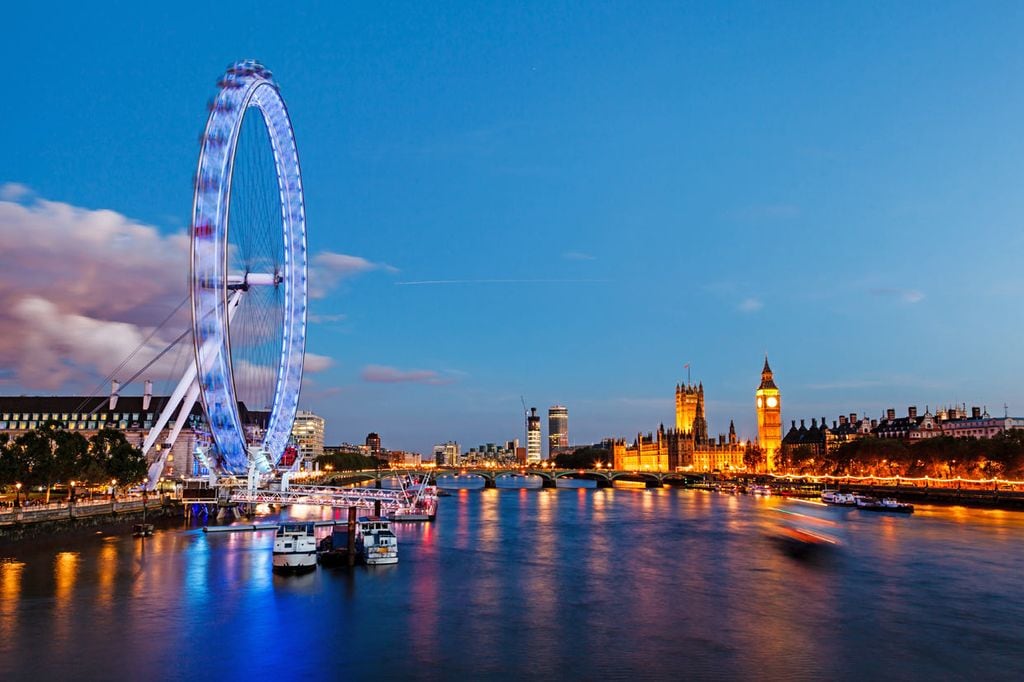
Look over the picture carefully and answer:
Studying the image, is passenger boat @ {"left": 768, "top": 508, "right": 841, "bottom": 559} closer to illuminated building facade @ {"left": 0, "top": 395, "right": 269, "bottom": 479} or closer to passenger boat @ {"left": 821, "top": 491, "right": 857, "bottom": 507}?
passenger boat @ {"left": 821, "top": 491, "right": 857, "bottom": 507}

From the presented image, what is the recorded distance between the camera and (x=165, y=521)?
255 feet

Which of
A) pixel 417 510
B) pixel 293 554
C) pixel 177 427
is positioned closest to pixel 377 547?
pixel 293 554

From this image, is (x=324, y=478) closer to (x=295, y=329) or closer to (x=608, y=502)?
(x=608, y=502)

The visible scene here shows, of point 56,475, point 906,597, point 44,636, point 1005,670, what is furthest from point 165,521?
point 1005,670

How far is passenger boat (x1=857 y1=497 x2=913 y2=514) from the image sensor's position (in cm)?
9426

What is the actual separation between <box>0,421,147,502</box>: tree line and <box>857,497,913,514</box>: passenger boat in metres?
81.5

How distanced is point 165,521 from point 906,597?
62.1 m

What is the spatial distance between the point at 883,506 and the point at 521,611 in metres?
71.9

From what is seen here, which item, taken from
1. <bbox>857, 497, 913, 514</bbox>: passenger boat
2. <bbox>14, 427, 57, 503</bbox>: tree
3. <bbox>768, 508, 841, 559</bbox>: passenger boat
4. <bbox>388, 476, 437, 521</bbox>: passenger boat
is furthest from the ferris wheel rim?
<bbox>857, 497, 913, 514</bbox>: passenger boat

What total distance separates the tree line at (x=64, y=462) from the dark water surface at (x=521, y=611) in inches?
539

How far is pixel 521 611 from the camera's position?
39531mm

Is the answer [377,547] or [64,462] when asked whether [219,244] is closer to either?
[377,547]

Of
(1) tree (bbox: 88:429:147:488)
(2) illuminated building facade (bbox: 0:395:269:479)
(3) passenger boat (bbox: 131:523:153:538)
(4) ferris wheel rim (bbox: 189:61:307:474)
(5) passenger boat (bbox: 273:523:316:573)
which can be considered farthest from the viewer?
(2) illuminated building facade (bbox: 0:395:269:479)

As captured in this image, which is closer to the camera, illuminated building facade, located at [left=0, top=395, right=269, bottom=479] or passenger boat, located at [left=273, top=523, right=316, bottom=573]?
passenger boat, located at [left=273, top=523, right=316, bottom=573]
